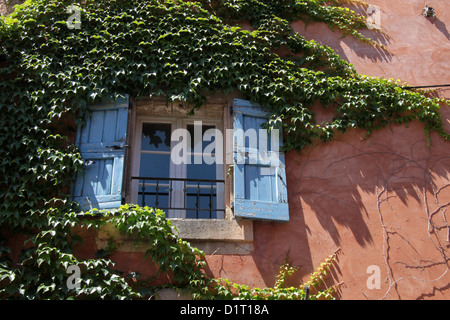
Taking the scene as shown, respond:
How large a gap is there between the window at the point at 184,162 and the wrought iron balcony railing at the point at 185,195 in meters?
0.01

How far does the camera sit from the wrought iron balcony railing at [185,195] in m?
6.11

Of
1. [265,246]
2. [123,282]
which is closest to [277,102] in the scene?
[265,246]

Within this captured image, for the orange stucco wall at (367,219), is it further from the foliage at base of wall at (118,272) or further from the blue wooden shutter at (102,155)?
the blue wooden shutter at (102,155)

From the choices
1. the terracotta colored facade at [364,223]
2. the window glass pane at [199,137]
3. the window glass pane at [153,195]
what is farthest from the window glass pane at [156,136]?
the terracotta colored facade at [364,223]

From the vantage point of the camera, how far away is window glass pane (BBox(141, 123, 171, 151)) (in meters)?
6.57

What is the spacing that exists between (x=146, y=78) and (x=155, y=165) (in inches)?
38.1

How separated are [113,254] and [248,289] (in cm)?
134

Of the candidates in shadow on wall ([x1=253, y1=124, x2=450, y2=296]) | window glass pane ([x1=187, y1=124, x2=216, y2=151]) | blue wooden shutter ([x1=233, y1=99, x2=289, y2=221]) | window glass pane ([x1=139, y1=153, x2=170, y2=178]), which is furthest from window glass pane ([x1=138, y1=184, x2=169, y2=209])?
shadow on wall ([x1=253, y1=124, x2=450, y2=296])

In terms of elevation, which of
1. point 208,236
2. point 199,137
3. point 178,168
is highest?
point 199,137

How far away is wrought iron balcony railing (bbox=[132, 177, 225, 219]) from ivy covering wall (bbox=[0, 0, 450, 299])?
1.81 feet

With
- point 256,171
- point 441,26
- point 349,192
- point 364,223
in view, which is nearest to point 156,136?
point 256,171

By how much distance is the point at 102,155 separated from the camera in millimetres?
5969

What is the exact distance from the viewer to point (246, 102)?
6.46 meters

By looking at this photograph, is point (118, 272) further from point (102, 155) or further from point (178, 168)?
point (178, 168)
